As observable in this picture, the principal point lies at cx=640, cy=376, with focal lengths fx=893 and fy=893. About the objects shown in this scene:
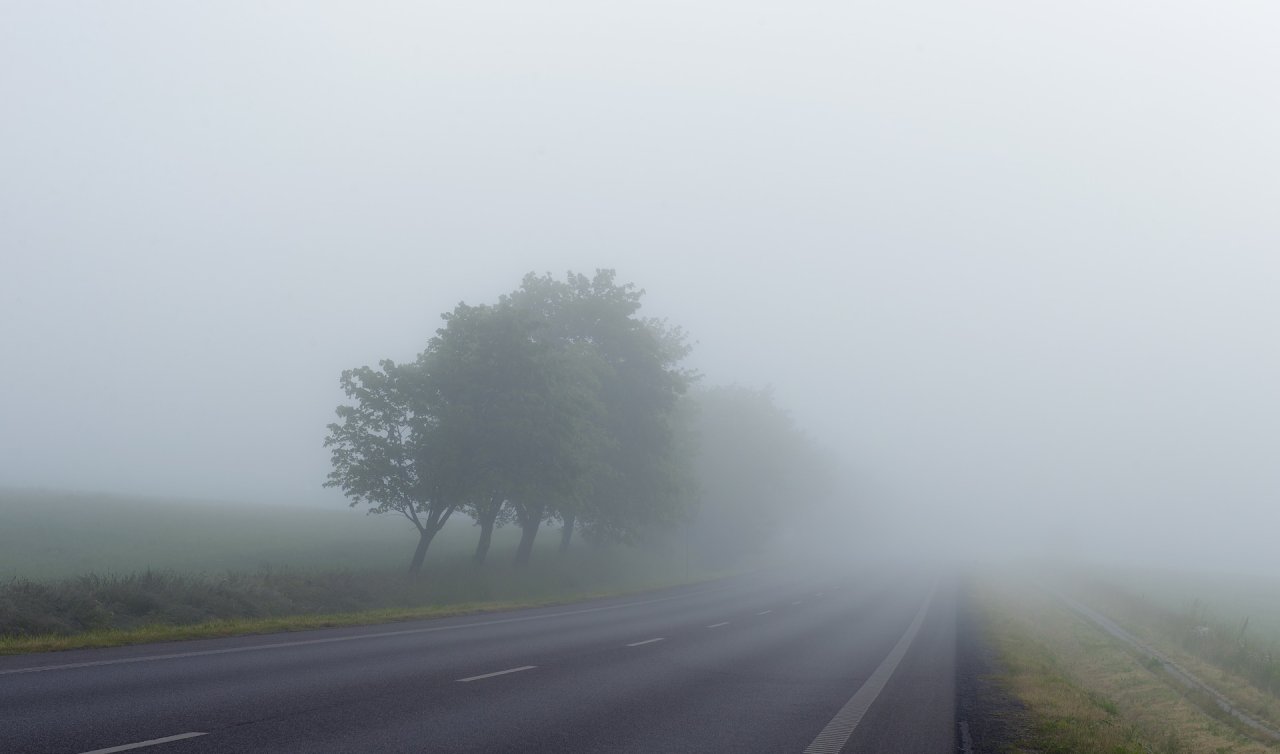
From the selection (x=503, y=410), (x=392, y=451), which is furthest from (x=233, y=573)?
(x=503, y=410)

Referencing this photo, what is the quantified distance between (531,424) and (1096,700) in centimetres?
2345

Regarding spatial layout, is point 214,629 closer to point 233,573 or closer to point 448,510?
point 233,573

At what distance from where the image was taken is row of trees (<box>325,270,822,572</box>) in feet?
113

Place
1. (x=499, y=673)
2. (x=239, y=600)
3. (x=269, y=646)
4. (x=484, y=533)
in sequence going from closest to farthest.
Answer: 1. (x=499, y=673)
2. (x=269, y=646)
3. (x=239, y=600)
4. (x=484, y=533)

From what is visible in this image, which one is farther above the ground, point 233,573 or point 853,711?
point 233,573

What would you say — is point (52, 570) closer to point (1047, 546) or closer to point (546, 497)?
point (546, 497)

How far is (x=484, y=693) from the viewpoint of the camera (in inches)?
497

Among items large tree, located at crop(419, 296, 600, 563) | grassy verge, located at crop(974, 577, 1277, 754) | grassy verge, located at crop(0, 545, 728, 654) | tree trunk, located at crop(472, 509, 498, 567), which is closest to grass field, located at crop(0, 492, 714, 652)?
grassy verge, located at crop(0, 545, 728, 654)

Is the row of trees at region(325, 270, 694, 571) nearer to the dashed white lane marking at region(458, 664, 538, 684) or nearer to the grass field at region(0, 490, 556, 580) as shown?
the grass field at region(0, 490, 556, 580)

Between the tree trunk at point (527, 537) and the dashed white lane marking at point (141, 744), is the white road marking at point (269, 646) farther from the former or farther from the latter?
the tree trunk at point (527, 537)

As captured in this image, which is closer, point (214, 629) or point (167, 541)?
point (214, 629)

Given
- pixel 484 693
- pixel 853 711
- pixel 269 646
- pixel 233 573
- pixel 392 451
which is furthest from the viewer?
pixel 392 451

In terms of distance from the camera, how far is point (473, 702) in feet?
38.8

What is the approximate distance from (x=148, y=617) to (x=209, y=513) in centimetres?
5780
